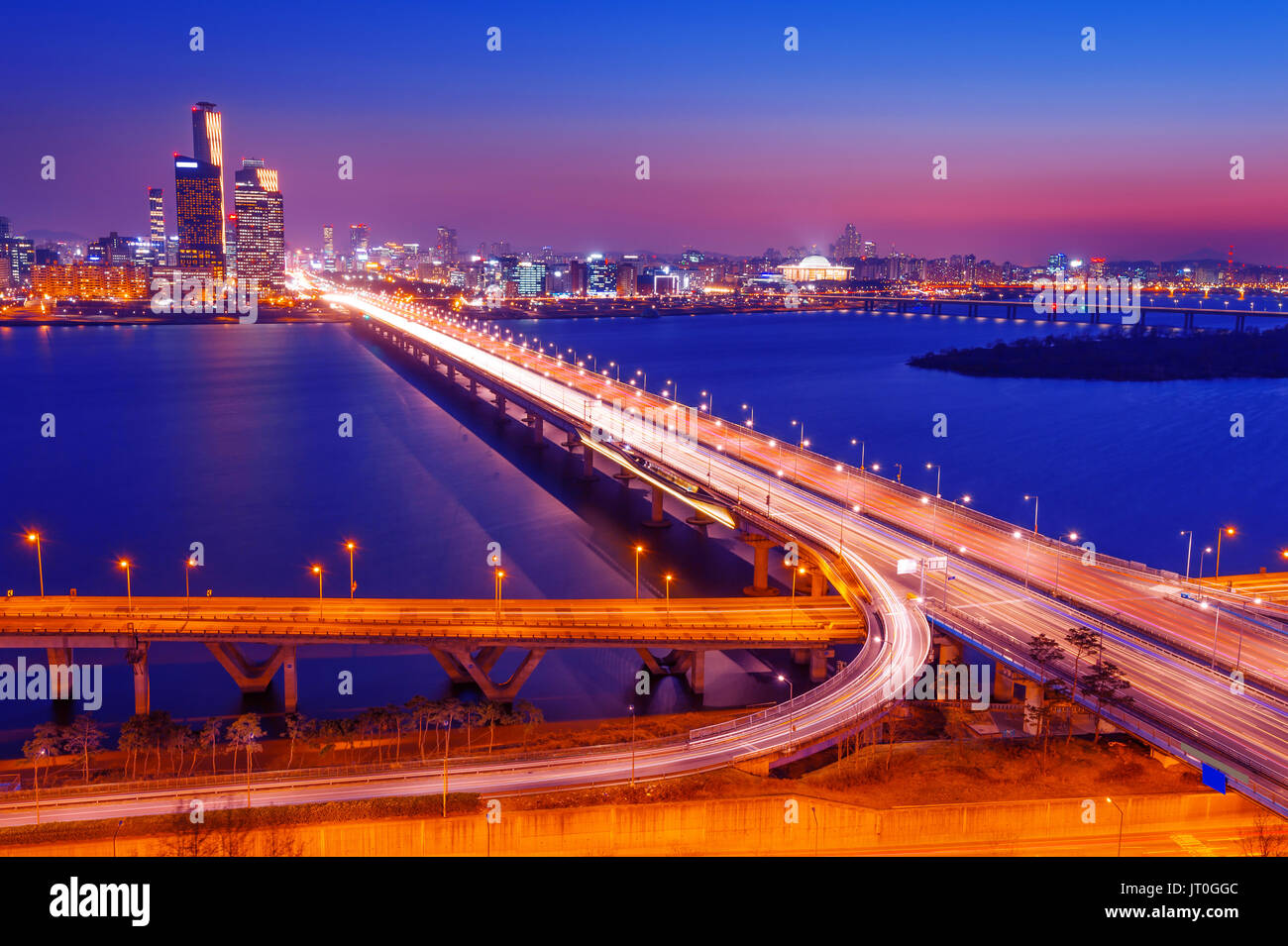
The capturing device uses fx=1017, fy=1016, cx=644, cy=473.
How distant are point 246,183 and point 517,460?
176 meters

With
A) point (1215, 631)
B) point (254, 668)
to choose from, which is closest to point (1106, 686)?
point (1215, 631)

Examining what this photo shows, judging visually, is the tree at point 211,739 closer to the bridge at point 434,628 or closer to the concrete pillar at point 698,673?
the bridge at point 434,628

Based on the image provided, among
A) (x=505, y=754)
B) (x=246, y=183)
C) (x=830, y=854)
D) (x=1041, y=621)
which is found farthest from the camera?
(x=246, y=183)

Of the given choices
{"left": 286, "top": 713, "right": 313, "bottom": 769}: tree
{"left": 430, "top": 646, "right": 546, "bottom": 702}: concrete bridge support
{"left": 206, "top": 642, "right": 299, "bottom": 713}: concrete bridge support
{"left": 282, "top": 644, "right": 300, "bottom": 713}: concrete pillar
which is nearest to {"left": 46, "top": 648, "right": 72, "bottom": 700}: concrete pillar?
{"left": 206, "top": 642, "right": 299, "bottom": 713}: concrete bridge support

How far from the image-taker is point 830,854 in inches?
449

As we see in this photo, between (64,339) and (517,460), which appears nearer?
(517,460)

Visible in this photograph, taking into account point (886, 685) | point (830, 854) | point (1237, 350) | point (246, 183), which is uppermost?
point (246, 183)

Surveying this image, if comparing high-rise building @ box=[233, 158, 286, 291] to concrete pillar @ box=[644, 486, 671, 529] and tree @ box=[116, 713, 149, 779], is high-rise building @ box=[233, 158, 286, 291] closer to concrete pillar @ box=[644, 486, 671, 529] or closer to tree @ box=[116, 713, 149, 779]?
concrete pillar @ box=[644, 486, 671, 529]

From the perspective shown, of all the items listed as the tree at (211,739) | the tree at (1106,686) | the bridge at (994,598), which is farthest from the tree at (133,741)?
the tree at (1106,686)

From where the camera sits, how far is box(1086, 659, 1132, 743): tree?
39.9 ft

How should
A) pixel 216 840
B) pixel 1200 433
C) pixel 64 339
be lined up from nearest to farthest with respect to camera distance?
1. pixel 216 840
2. pixel 1200 433
3. pixel 64 339

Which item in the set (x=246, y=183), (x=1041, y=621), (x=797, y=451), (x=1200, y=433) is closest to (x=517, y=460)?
(x=797, y=451)

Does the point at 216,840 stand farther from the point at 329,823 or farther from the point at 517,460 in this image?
the point at 517,460

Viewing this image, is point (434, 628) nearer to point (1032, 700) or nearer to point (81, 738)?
point (81, 738)
